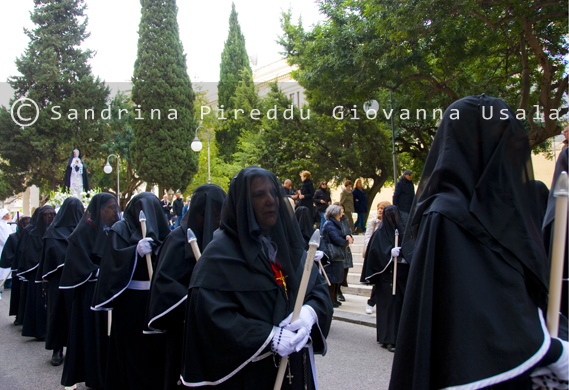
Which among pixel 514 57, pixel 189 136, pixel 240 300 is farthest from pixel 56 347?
pixel 189 136

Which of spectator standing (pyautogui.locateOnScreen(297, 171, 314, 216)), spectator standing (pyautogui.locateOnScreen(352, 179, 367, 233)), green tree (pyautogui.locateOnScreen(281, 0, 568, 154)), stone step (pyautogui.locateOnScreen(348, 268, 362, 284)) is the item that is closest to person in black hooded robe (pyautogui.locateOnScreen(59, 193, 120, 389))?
stone step (pyautogui.locateOnScreen(348, 268, 362, 284))

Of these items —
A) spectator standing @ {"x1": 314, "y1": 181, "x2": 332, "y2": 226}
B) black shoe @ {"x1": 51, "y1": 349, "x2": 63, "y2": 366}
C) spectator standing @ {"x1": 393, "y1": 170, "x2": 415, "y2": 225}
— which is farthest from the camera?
spectator standing @ {"x1": 314, "y1": 181, "x2": 332, "y2": 226}

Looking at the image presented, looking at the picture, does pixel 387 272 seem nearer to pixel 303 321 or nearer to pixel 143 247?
pixel 143 247

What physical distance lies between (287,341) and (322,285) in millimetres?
615

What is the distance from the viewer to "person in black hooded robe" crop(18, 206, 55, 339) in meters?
8.39

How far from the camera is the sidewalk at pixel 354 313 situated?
30.5ft

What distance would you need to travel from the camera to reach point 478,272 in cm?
204

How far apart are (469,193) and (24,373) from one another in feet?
21.2

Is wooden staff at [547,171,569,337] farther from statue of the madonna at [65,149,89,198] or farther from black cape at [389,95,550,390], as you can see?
statue of the madonna at [65,149,89,198]

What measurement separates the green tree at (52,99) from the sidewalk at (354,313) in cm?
3277

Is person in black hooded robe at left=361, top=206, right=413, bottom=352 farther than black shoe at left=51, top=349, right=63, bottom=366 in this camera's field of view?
Yes

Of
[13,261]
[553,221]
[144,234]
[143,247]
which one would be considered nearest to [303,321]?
[553,221]

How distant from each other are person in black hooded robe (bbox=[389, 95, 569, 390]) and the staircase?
1026 centimetres

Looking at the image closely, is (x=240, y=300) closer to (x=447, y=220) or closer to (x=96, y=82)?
(x=447, y=220)
